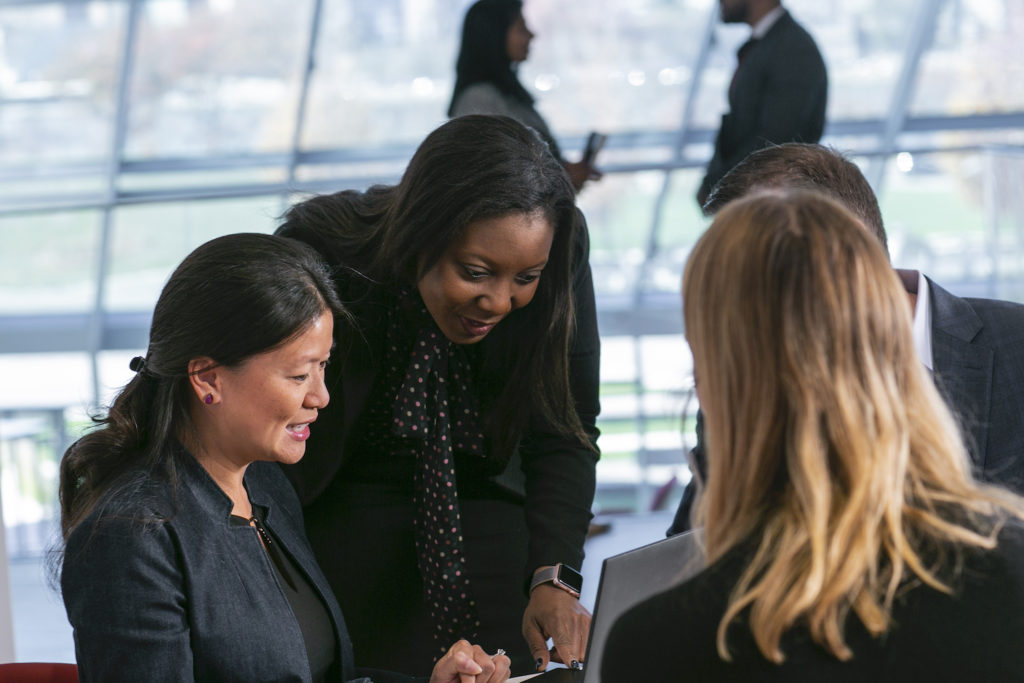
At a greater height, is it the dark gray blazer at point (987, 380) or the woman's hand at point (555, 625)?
the dark gray blazer at point (987, 380)

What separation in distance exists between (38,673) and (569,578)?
80cm

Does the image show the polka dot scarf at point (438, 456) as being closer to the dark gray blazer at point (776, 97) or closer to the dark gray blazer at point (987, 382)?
the dark gray blazer at point (987, 382)

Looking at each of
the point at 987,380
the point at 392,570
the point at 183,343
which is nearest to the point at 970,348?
the point at 987,380

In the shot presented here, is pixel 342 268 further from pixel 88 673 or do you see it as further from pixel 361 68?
pixel 361 68

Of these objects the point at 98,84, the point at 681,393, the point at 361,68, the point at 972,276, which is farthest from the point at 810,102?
the point at 98,84

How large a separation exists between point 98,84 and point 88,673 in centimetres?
651

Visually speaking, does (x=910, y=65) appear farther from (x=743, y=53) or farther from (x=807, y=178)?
(x=807, y=178)

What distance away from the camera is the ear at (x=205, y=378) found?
5.19 feet

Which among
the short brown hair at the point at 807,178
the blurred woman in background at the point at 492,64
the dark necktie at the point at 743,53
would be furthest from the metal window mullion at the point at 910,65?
the short brown hair at the point at 807,178

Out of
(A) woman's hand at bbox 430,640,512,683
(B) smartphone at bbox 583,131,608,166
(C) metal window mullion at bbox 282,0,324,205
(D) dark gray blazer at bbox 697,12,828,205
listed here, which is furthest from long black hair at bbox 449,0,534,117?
(C) metal window mullion at bbox 282,0,324,205

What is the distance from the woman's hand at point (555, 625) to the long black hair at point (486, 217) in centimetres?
28

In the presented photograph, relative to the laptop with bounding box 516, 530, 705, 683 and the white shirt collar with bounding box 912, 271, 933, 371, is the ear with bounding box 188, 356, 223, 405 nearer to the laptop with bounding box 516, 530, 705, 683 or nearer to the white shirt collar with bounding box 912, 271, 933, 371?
the laptop with bounding box 516, 530, 705, 683

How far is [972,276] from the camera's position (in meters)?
5.19

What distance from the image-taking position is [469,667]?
5.32 feet
